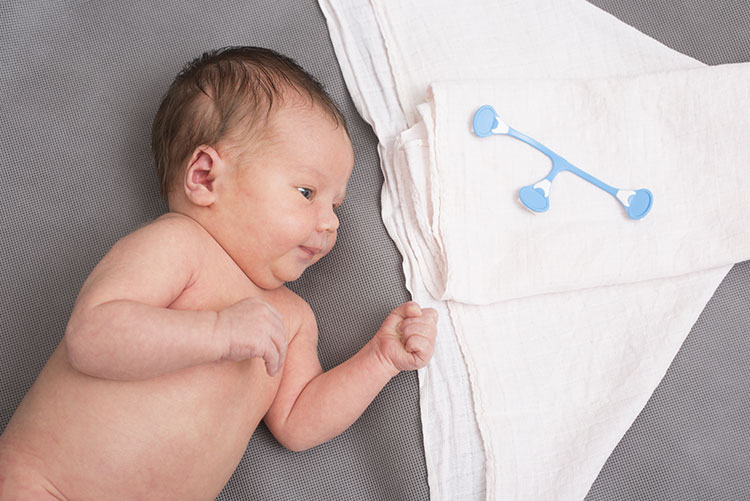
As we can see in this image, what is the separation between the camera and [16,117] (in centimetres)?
127

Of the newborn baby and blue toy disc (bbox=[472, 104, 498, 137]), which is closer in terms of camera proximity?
the newborn baby

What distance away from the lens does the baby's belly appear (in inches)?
37.0

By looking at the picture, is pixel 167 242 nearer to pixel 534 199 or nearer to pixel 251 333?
pixel 251 333

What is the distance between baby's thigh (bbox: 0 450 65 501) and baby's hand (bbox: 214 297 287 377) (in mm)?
350

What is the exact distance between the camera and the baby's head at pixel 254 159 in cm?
105

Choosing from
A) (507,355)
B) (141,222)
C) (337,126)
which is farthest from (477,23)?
(141,222)

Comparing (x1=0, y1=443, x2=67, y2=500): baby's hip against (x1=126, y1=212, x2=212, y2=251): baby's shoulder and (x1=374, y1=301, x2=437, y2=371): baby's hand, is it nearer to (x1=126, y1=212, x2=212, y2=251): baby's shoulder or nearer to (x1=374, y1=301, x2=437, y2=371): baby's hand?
(x1=126, y1=212, x2=212, y2=251): baby's shoulder

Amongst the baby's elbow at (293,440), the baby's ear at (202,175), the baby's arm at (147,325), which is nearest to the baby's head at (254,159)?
the baby's ear at (202,175)

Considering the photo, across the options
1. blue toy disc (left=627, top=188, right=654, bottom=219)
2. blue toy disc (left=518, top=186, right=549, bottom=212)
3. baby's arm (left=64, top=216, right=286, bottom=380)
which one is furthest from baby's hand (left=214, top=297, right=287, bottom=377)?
blue toy disc (left=627, top=188, right=654, bottom=219)

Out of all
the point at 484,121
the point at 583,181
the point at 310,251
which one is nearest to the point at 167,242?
the point at 310,251

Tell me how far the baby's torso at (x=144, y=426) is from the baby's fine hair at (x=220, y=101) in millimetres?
194

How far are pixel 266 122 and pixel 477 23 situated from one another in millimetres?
618

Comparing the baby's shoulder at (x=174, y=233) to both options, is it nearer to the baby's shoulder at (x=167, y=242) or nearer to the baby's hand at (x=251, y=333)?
the baby's shoulder at (x=167, y=242)

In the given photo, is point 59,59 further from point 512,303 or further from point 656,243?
point 656,243
